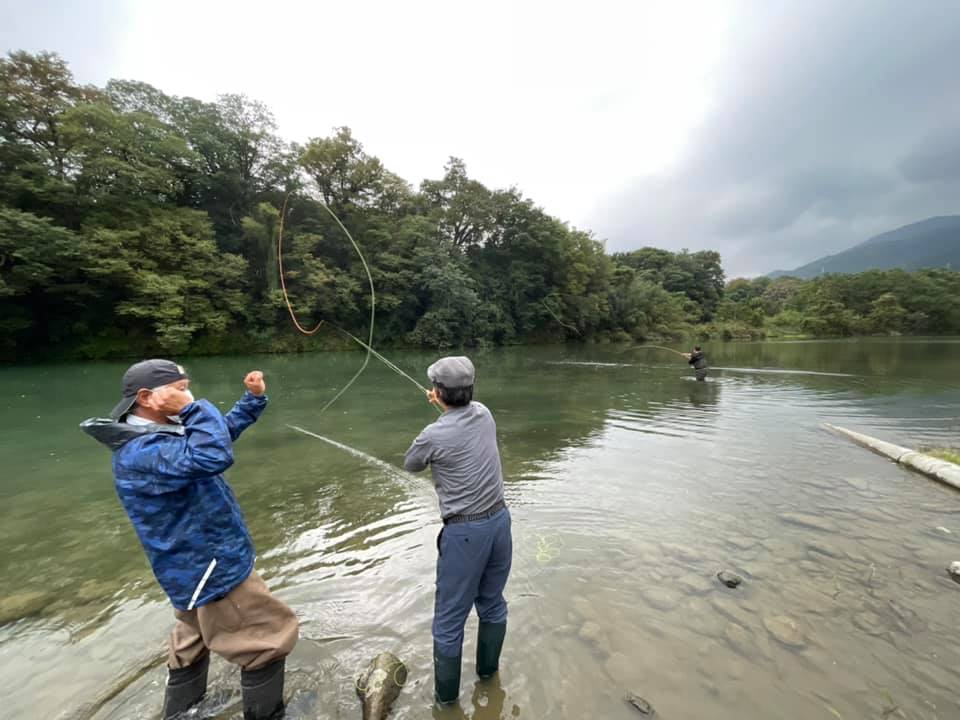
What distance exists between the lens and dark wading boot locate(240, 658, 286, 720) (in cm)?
246

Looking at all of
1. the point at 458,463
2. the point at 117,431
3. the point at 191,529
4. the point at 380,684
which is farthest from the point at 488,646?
the point at 117,431

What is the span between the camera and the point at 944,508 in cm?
602

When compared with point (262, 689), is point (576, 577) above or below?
below

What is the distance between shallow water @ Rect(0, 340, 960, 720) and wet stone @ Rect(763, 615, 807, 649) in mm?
15

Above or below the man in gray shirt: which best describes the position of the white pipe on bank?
below

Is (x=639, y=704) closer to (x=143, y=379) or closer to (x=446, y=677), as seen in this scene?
(x=446, y=677)

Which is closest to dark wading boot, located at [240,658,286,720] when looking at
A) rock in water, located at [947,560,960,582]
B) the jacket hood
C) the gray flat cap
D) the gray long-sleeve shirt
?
the gray long-sleeve shirt

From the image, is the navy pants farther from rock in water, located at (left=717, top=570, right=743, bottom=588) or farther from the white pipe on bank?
the white pipe on bank

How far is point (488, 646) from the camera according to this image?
290cm

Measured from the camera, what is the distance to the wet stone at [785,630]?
134 inches

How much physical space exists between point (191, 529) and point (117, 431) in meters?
0.60

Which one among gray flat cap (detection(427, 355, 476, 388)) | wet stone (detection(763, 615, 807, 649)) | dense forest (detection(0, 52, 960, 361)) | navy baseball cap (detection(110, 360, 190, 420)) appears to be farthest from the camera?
dense forest (detection(0, 52, 960, 361))

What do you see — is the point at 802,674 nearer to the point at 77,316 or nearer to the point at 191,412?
the point at 191,412

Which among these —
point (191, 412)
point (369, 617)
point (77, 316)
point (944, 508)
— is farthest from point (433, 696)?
point (77, 316)
